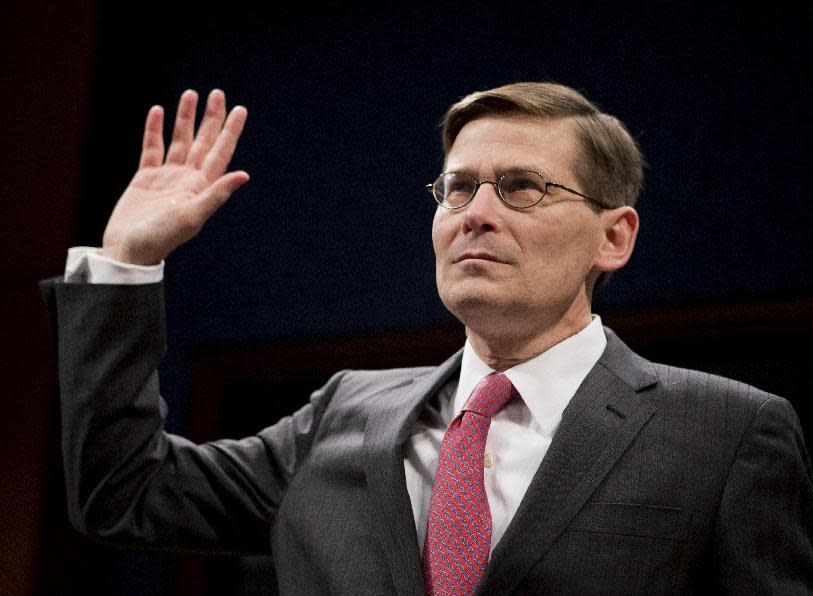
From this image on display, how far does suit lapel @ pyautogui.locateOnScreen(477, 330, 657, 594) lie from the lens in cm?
113

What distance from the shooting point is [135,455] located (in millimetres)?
1309

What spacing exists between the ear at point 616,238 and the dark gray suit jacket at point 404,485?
0.49ft

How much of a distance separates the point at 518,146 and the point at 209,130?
506 mm

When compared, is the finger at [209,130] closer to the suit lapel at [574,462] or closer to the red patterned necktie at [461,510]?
the red patterned necktie at [461,510]

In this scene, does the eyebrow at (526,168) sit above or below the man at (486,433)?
above

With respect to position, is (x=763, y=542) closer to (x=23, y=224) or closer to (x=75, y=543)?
(x=75, y=543)

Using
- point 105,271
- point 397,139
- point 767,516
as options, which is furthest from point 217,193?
point 397,139

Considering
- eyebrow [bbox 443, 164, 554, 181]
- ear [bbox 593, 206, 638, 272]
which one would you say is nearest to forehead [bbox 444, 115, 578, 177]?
eyebrow [bbox 443, 164, 554, 181]

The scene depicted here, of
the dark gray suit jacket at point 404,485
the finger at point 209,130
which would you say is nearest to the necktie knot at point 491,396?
the dark gray suit jacket at point 404,485

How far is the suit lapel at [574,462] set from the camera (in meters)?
1.13

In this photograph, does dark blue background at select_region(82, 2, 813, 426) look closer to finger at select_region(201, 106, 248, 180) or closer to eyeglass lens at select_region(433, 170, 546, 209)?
eyeglass lens at select_region(433, 170, 546, 209)

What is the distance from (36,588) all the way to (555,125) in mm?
1816

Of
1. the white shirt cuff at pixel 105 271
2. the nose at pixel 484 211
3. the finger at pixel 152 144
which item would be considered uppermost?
the finger at pixel 152 144

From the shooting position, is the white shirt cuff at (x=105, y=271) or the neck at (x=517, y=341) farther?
the neck at (x=517, y=341)
